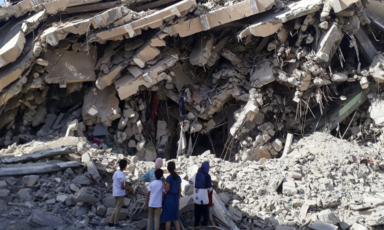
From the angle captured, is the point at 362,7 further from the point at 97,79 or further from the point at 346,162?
the point at 97,79

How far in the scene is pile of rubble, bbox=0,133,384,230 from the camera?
15.7 ft

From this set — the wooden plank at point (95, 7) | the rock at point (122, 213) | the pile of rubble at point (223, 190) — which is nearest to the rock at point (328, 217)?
the pile of rubble at point (223, 190)

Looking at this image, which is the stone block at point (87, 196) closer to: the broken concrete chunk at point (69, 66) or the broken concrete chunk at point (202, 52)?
the broken concrete chunk at point (69, 66)

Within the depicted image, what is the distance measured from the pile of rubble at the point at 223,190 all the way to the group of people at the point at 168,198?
287 mm

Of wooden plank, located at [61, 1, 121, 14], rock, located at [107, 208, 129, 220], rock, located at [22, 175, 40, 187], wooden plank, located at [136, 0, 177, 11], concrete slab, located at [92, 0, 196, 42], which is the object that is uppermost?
wooden plank, located at [61, 1, 121, 14]

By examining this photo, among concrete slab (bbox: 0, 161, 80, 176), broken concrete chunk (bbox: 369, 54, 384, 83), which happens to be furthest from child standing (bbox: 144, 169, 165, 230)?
broken concrete chunk (bbox: 369, 54, 384, 83)

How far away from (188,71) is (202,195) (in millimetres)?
4871

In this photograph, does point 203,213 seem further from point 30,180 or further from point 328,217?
point 30,180

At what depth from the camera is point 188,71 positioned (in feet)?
29.0

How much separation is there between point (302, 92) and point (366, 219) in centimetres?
357

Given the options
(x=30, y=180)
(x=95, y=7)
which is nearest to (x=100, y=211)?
(x=30, y=180)

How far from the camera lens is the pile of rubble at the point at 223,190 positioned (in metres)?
4.78

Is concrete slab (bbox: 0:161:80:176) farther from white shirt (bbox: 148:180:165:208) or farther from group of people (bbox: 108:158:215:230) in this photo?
white shirt (bbox: 148:180:165:208)

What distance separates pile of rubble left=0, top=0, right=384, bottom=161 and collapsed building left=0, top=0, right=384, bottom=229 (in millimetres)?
25
